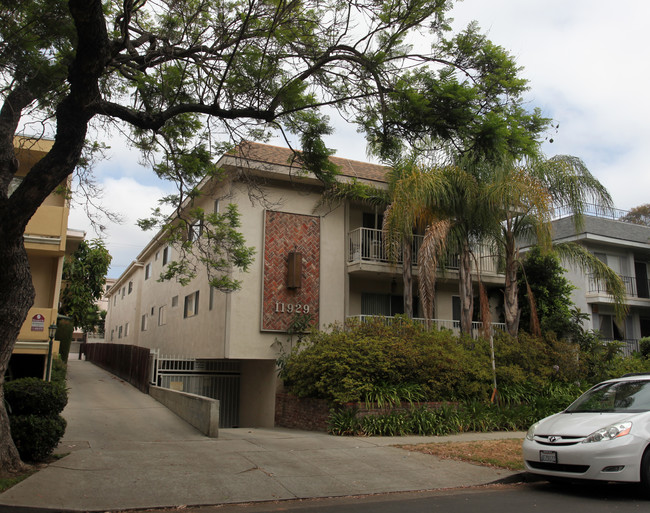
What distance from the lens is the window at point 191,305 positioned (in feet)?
67.1

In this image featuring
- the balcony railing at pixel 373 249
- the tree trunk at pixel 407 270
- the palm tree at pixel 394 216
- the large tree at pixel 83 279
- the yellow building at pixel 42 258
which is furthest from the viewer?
the large tree at pixel 83 279

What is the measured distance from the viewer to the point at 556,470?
24.9 feet

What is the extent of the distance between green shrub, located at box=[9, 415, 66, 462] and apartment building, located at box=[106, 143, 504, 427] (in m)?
7.82

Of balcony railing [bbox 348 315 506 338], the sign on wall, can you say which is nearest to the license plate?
balcony railing [bbox 348 315 506 338]

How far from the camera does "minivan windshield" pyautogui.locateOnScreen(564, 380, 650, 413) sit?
794cm

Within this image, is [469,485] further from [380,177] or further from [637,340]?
[637,340]

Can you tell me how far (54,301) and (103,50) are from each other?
38.6 feet

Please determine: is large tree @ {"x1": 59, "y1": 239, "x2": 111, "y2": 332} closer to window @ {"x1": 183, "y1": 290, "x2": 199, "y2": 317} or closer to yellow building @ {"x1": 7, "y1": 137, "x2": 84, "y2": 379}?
window @ {"x1": 183, "y1": 290, "x2": 199, "y2": 317}

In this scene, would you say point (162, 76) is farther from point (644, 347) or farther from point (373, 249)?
point (644, 347)

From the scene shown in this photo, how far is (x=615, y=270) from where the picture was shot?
25609 mm

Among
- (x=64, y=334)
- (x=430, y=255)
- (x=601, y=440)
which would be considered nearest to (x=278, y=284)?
(x=430, y=255)

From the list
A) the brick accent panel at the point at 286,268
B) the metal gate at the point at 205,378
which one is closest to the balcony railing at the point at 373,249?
the brick accent panel at the point at 286,268

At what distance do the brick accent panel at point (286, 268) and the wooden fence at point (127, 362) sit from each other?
550 centimetres

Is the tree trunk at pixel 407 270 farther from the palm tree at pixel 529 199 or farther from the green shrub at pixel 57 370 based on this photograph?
the green shrub at pixel 57 370
